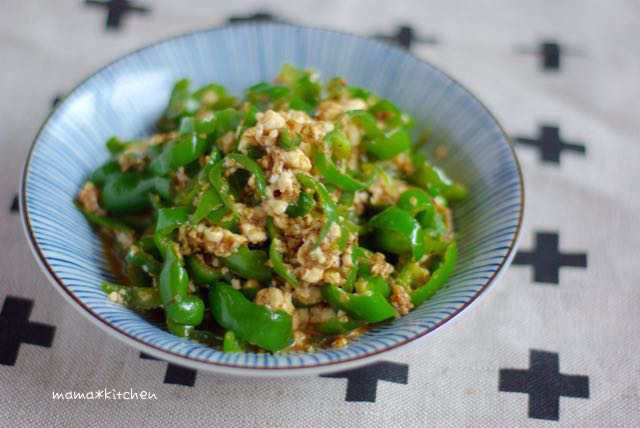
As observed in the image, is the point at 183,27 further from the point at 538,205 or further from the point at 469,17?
the point at 538,205

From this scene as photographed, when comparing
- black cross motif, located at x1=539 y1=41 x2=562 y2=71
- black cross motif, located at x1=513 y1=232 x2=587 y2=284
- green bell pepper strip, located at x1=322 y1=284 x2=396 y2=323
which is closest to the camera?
green bell pepper strip, located at x1=322 y1=284 x2=396 y2=323

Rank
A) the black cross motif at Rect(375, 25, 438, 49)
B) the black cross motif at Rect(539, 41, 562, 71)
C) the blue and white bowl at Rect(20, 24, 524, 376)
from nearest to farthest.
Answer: the blue and white bowl at Rect(20, 24, 524, 376), the black cross motif at Rect(539, 41, 562, 71), the black cross motif at Rect(375, 25, 438, 49)

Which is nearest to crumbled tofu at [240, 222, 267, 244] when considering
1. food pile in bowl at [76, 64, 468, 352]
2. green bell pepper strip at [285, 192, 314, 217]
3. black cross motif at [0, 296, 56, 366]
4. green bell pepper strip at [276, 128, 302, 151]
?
Result: food pile in bowl at [76, 64, 468, 352]

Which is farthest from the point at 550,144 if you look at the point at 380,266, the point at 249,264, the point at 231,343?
the point at 231,343

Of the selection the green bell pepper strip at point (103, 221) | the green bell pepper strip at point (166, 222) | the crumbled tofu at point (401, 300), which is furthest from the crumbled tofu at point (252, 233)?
the green bell pepper strip at point (103, 221)

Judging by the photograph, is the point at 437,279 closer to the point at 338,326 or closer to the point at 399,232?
the point at 399,232

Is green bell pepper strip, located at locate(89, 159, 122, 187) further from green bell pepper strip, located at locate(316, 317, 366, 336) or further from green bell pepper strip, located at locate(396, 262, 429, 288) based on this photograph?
green bell pepper strip, located at locate(396, 262, 429, 288)

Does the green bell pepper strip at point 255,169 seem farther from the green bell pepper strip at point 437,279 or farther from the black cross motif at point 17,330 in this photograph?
the black cross motif at point 17,330
